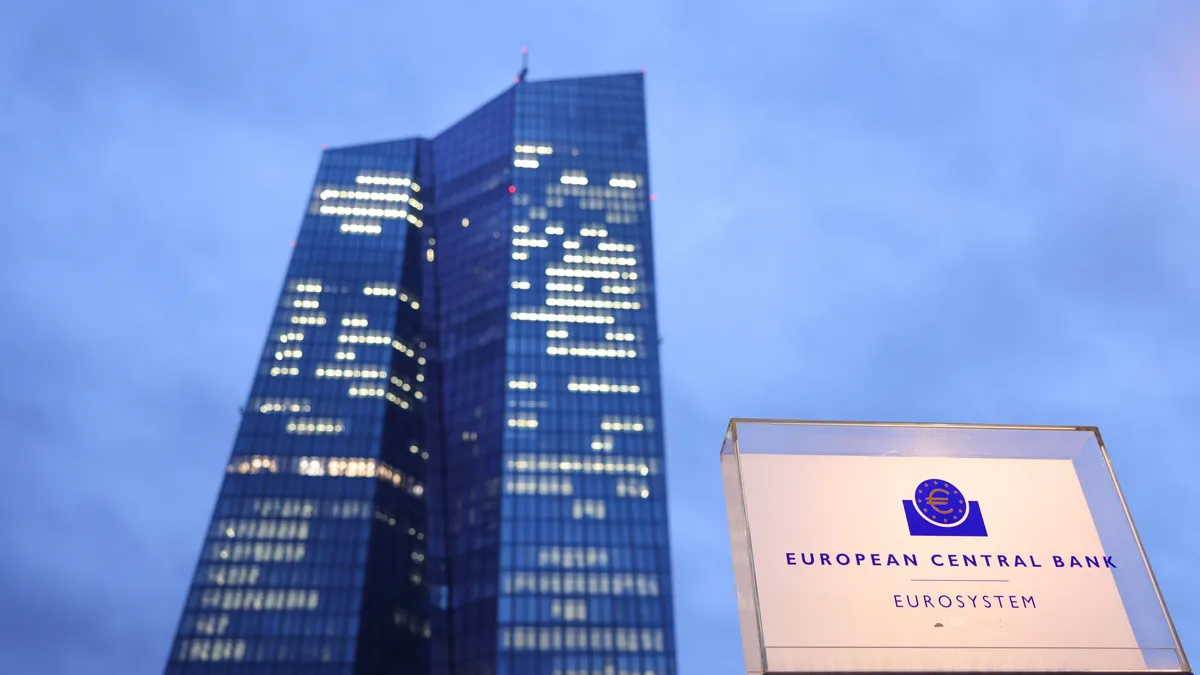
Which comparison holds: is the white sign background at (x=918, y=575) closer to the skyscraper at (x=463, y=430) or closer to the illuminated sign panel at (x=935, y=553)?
the illuminated sign panel at (x=935, y=553)

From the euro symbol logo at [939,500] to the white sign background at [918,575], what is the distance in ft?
0.53

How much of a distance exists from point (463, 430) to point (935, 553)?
117674mm

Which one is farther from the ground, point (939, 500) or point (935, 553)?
point (939, 500)

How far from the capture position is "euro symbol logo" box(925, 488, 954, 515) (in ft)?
26.0

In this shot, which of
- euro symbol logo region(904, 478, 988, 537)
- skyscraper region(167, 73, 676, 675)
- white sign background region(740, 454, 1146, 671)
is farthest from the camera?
skyscraper region(167, 73, 676, 675)

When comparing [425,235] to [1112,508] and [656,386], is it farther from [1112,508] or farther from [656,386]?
[1112,508]

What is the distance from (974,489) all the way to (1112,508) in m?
1.15

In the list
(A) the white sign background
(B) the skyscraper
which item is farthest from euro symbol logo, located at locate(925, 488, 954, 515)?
(B) the skyscraper

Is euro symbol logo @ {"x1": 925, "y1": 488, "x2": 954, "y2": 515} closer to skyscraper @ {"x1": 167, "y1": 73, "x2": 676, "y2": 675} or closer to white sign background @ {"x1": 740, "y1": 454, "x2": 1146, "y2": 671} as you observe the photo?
white sign background @ {"x1": 740, "y1": 454, "x2": 1146, "y2": 671}

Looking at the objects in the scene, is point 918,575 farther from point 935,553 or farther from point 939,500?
point 939,500

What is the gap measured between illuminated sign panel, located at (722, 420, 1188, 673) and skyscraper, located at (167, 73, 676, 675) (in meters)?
97.9

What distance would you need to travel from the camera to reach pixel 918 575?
7555 mm

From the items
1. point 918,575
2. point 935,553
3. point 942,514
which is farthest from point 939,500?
point 918,575

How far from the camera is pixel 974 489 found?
8070 millimetres
